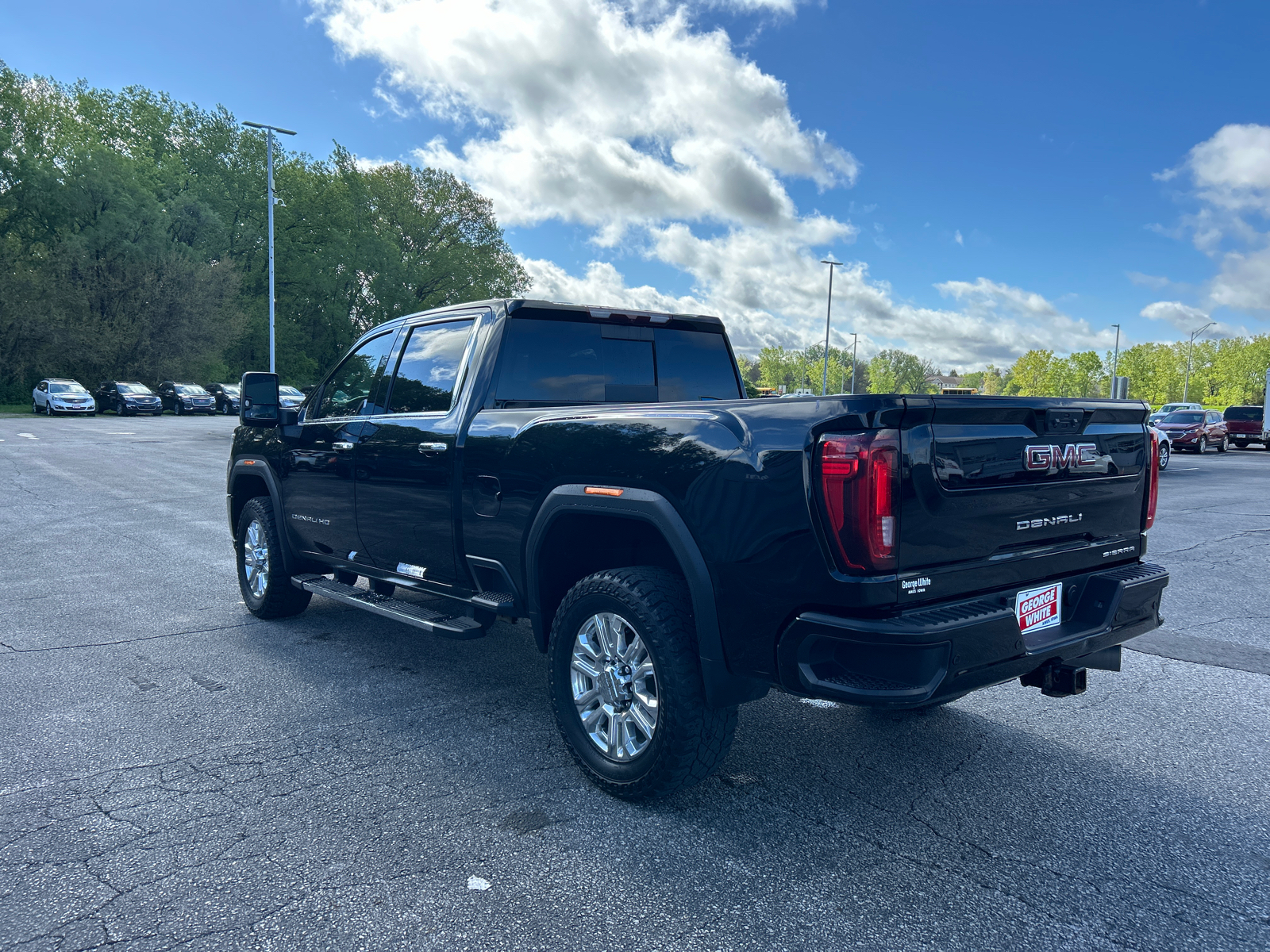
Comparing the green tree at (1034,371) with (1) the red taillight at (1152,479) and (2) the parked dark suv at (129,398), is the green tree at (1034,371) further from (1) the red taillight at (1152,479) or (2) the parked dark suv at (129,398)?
(1) the red taillight at (1152,479)

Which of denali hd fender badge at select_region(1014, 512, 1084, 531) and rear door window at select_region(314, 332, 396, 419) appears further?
rear door window at select_region(314, 332, 396, 419)

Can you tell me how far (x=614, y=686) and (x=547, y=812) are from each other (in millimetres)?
527

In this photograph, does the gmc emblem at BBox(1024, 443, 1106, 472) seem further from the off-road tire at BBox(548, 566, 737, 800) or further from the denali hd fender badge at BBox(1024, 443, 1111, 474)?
the off-road tire at BBox(548, 566, 737, 800)

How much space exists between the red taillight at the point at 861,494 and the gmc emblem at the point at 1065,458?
72 centimetres

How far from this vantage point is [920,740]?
404cm

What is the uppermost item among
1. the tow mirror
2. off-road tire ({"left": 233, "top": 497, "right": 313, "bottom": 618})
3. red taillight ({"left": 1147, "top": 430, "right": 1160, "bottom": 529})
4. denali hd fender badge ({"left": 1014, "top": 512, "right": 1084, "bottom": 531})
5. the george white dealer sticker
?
the tow mirror

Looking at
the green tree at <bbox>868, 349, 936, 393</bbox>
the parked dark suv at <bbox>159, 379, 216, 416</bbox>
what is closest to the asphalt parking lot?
the parked dark suv at <bbox>159, 379, 216, 416</bbox>

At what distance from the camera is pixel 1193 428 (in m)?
31.1

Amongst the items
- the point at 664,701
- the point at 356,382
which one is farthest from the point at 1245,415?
the point at 664,701

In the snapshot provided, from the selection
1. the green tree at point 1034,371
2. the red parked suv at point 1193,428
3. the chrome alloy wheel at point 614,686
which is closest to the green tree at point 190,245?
the red parked suv at point 1193,428

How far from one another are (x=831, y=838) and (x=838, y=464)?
1.36m

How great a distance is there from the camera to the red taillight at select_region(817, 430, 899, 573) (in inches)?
108

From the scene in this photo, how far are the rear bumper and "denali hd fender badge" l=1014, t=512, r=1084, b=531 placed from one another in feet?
0.82

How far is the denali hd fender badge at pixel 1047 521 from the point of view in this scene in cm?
317
